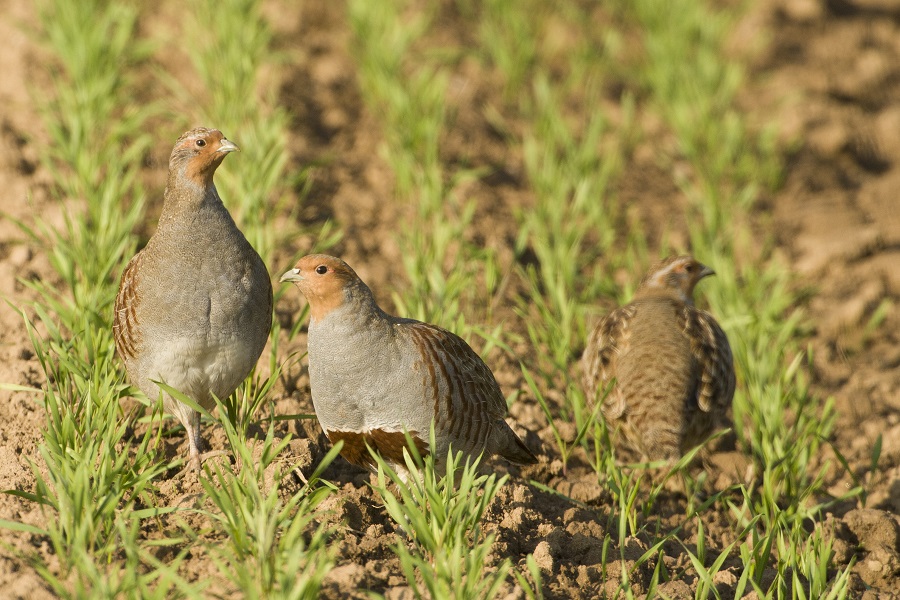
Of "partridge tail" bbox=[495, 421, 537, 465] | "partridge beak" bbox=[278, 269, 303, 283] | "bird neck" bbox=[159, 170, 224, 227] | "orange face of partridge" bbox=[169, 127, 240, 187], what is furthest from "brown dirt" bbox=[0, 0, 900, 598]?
"orange face of partridge" bbox=[169, 127, 240, 187]

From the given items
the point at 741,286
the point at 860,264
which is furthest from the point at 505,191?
the point at 860,264

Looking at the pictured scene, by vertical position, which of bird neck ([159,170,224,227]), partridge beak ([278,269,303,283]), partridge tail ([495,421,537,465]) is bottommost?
partridge tail ([495,421,537,465])

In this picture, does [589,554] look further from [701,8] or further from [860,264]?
[701,8]

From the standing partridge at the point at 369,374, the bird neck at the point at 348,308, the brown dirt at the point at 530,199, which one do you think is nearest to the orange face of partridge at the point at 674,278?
the brown dirt at the point at 530,199

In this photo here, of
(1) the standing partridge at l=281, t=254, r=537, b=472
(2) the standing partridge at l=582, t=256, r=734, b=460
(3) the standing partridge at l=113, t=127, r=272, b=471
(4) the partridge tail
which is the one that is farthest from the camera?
(2) the standing partridge at l=582, t=256, r=734, b=460

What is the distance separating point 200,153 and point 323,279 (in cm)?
66

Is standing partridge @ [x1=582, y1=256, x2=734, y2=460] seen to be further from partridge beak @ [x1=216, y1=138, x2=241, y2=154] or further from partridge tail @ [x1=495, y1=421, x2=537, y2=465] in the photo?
partridge beak @ [x1=216, y1=138, x2=241, y2=154]

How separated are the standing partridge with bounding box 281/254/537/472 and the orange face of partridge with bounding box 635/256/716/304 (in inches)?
64.4

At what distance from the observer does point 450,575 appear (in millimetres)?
3086

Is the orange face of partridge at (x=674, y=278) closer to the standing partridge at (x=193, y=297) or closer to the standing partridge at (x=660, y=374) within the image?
the standing partridge at (x=660, y=374)

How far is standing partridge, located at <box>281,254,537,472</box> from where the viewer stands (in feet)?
11.8

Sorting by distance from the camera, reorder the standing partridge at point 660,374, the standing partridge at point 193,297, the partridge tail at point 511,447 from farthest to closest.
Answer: the standing partridge at point 660,374 < the partridge tail at point 511,447 < the standing partridge at point 193,297

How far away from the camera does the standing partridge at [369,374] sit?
3.59m

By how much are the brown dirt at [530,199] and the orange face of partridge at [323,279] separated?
2.03 feet
